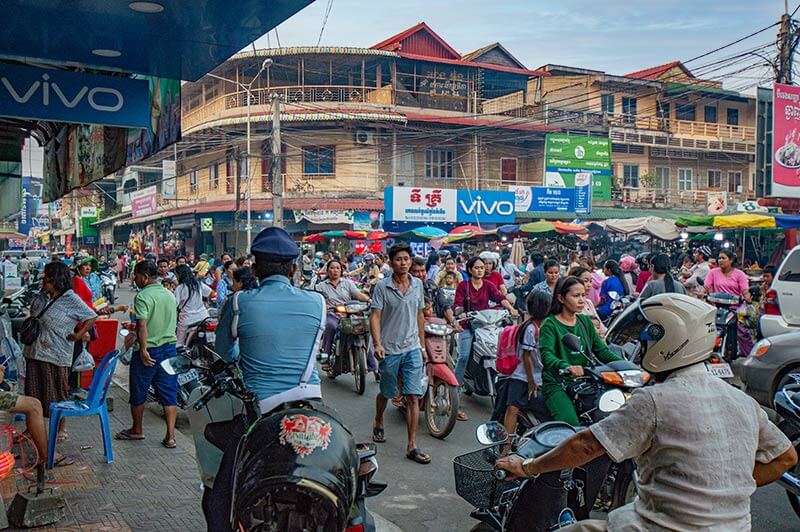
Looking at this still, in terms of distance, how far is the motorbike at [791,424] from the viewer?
476 cm

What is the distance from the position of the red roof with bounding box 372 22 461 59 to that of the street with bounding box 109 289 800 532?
29943 mm

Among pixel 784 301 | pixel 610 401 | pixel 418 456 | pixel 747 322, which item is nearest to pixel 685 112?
pixel 747 322

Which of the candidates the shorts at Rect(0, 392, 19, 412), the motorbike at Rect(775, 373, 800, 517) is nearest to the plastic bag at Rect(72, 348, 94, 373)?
the shorts at Rect(0, 392, 19, 412)

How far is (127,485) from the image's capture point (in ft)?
19.2

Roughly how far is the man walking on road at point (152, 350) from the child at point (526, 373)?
323cm

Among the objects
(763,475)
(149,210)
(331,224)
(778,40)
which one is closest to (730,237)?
(778,40)

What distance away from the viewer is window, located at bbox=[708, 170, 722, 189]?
43.2 meters

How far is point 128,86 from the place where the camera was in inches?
256

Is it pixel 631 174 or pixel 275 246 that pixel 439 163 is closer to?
pixel 631 174

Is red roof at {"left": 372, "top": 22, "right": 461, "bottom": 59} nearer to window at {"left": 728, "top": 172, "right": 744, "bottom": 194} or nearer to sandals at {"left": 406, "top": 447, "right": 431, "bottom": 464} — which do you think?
window at {"left": 728, "top": 172, "right": 744, "bottom": 194}

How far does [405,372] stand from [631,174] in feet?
121

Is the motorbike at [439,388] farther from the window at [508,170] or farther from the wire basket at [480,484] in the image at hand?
the window at [508,170]

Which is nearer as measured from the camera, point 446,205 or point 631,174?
point 446,205

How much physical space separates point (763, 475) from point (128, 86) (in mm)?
5826
